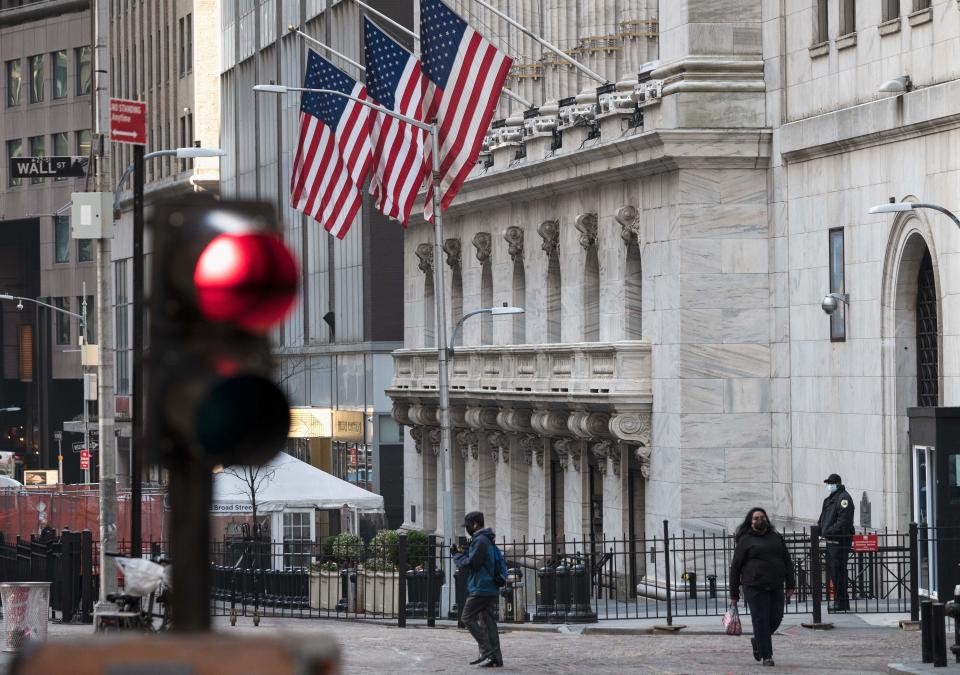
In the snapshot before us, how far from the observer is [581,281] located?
41.9 metres

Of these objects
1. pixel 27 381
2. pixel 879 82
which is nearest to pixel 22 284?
pixel 27 381

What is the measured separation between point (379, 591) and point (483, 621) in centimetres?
1175

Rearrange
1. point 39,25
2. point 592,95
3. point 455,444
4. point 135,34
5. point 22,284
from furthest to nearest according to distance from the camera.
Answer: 1. point 22,284
2. point 39,25
3. point 135,34
4. point 455,444
5. point 592,95

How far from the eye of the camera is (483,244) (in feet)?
159

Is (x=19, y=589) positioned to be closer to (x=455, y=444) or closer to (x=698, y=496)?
(x=698, y=496)

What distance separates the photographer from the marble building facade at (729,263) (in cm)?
3183

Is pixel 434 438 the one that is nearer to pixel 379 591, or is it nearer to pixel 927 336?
pixel 379 591

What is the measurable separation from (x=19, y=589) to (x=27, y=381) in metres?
92.8

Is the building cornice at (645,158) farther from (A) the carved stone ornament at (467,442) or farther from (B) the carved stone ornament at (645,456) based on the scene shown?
(A) the carved stone ornament at (467,442)

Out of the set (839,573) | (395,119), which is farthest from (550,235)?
(839,573)

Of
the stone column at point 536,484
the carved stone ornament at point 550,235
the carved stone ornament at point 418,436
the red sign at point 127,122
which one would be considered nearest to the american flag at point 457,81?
the red sign at point 127,122

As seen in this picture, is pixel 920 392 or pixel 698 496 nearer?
pixel 920 392

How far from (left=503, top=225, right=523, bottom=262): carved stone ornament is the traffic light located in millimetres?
41826

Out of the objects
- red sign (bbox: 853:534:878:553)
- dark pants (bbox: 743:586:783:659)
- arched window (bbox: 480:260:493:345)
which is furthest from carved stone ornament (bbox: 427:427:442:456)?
dark pants (bbox: 743:586:783:659)
